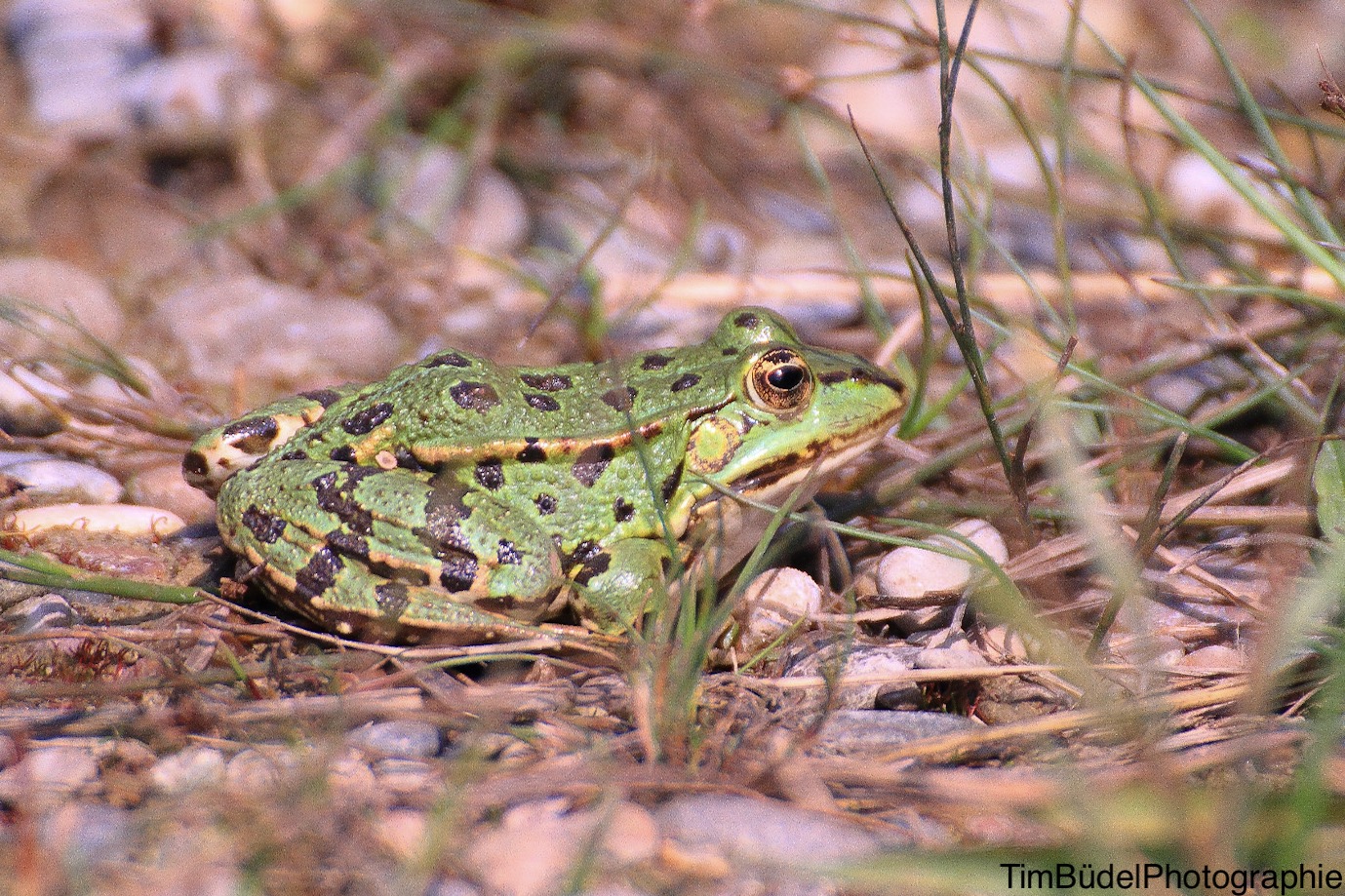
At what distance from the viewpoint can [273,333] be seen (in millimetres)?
3686

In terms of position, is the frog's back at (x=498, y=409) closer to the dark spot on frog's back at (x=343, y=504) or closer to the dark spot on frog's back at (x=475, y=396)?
the dark spot on frog's back at (x=475, y=396)

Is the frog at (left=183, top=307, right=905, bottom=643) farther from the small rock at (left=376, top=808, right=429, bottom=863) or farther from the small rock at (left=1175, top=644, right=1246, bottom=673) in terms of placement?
the small rock at (left=1175, top=644, right=1246, bottom=673)

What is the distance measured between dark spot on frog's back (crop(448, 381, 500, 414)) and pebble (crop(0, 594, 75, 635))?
38.3 inches

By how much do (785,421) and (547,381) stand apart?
600 mm

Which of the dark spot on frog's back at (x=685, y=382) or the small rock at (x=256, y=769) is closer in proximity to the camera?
the small rock at (x=256, y=769)

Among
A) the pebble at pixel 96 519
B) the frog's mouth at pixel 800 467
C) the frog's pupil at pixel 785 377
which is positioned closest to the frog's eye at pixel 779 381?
the frog's pupil at pixel 785 377

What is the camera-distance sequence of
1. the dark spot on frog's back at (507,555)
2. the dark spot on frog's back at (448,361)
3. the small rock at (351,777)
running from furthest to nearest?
the dark spot on frog's back at (448,361) → the dark spot on frog's back at (507,555) → the small rock at (351,777)

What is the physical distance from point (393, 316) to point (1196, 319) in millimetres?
2768

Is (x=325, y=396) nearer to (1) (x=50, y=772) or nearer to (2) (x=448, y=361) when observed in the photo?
(2) (x=448, y=361)

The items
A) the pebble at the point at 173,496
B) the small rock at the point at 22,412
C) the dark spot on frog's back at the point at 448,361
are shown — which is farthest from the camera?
the small rock at the point at 22,412

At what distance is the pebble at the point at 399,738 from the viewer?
1895 mm

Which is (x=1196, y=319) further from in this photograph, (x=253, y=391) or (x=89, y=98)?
(x=89, y=98)

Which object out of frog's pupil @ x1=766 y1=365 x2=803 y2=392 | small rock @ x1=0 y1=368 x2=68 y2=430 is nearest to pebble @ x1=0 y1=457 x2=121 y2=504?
small rock @ x1=0 y1=368 x2=68 y2=430

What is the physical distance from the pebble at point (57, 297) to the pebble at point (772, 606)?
7.82 ft
